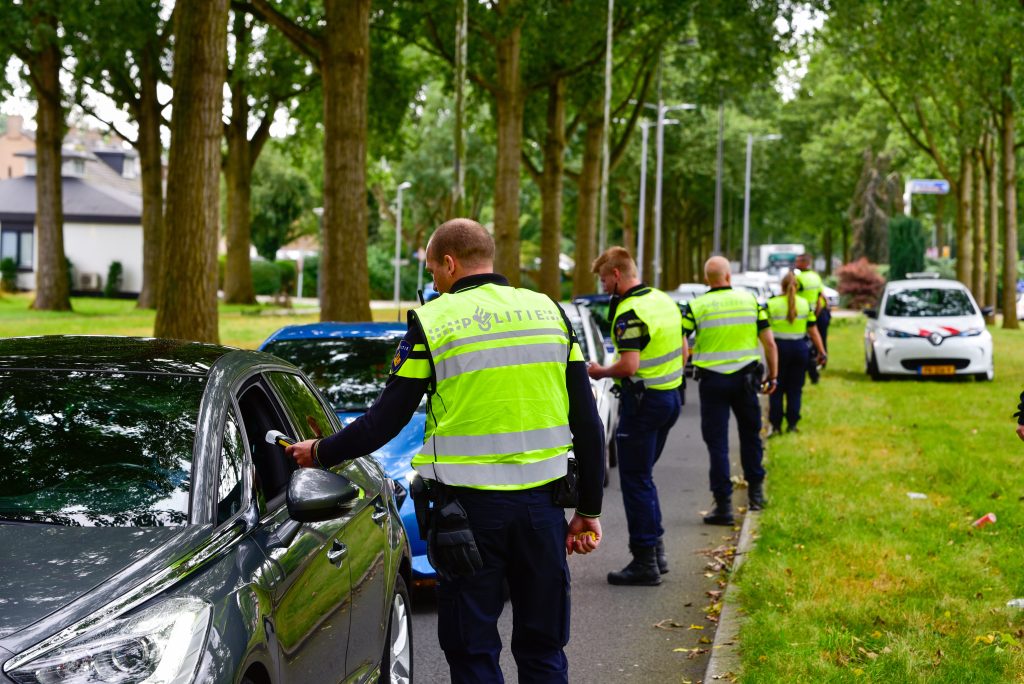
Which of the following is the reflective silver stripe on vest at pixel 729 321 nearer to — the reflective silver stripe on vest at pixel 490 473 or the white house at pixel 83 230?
the reflective silver stripe on vest at pixel 490 473

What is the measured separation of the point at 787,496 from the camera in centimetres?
1048

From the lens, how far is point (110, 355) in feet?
14.5

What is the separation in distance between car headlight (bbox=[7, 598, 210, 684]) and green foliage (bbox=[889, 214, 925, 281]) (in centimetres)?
6006

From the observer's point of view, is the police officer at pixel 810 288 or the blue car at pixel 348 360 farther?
the police officer at pixel 810 288

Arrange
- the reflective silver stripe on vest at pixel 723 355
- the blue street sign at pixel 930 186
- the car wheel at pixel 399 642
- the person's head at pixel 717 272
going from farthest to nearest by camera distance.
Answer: the blue street sign at pixel 930 186 → the person's head at pixel 717 272 → the reflective silver stripe on vest at pixel 723 355 → the car wheel at pixel 399 642

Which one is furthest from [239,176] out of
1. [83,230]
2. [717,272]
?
[717,272]

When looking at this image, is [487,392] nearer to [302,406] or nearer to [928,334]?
[302,406]

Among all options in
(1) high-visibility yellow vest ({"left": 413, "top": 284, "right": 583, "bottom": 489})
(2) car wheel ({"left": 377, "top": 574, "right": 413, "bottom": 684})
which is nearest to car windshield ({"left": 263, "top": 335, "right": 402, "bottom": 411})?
(2) car wheel ({"left": 377, "top": 574, "right": 413, "bottom": 684})

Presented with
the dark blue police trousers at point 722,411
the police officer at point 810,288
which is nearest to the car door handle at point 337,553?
the dark blue police trousers at point 722,411

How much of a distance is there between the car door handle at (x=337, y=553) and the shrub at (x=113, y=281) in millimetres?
56895

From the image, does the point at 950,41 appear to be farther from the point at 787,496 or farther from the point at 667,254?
the point at 667,254

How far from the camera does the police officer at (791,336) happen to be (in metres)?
14.5

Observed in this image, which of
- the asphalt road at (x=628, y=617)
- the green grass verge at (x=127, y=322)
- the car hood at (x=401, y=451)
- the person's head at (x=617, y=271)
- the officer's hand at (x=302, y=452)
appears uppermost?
the person's head at (x=617, y=271)

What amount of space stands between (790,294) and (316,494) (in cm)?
1136
